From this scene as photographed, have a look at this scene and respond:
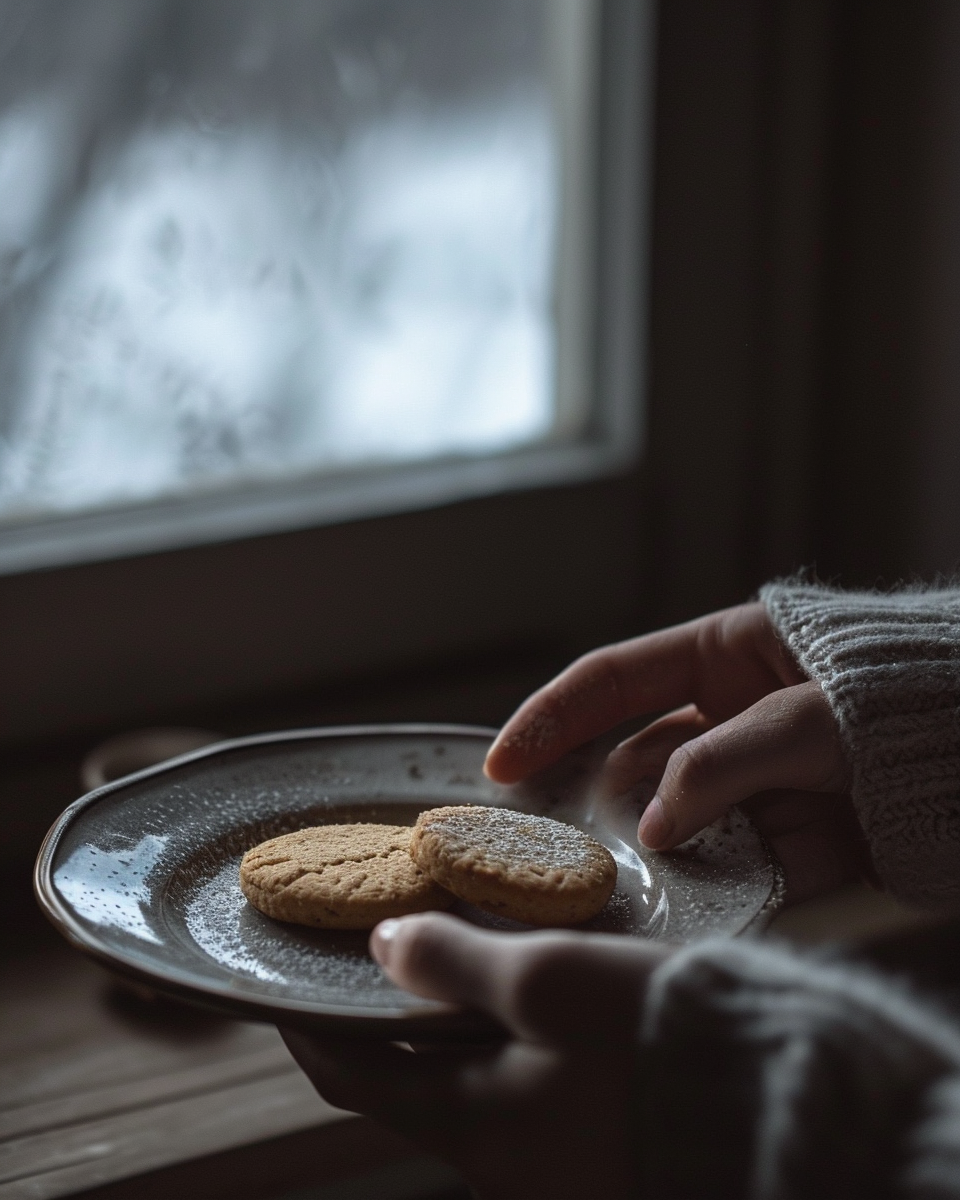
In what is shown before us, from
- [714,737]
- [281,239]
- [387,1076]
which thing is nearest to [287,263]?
[281,239]

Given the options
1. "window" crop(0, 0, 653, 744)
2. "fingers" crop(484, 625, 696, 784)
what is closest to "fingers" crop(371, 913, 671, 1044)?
"fingers" crop(484, 625, 696, 784)

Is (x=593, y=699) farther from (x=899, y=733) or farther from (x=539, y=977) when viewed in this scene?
(x=539, y=977)

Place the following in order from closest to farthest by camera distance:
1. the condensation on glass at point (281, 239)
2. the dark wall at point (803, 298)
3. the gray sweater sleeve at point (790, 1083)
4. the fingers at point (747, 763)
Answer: the gray sweater sleeve at point (790, 1083) → the fingers at point (747, 763) → the condensation on glass at point (281, 239) → the dark wall at point (803, 298)

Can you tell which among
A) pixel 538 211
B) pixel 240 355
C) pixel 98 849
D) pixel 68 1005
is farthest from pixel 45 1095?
pixel 538 211

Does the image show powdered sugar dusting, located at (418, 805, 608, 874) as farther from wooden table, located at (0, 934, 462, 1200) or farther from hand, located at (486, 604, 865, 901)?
wooden table, located at (0, 934, 462, 1200)

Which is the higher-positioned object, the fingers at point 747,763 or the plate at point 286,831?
the fingers at point 747,763

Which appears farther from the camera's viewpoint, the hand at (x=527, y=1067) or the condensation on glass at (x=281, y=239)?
the condensation on glass at (x=281, y=239)

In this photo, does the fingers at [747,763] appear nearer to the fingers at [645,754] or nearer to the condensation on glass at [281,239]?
the fingers at [645,754]

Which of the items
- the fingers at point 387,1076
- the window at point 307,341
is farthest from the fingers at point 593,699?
the window at point 307,341
